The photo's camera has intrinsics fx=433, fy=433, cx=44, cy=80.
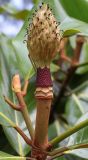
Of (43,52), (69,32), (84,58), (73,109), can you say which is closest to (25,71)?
(69,32)

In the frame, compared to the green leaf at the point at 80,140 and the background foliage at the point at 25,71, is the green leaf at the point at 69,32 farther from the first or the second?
the green leaf at the point at 80,140

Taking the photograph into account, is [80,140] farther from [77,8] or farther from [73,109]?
[73,109]

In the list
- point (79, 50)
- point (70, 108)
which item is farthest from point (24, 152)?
point (79, 50)

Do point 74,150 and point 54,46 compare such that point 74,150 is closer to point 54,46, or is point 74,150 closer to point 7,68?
point 54,46

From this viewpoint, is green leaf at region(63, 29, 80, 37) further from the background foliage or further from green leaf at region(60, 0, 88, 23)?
green leaf at region(60, 0, 88, 23)

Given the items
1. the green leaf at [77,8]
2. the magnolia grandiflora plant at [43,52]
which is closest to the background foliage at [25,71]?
the green leaf at [77,8]

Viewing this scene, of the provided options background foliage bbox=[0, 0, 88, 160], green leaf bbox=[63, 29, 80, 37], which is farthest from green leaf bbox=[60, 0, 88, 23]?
green leaf bbox=[63, 29, 80, 37]
